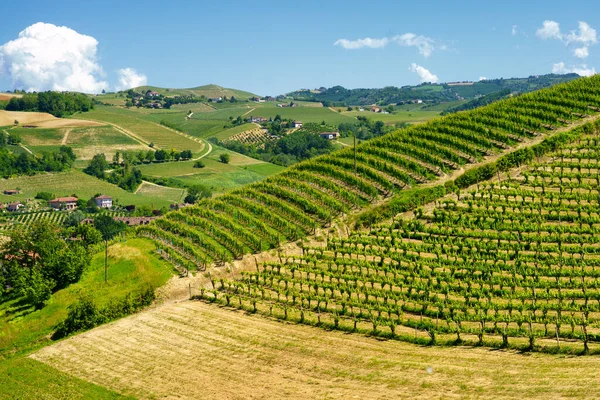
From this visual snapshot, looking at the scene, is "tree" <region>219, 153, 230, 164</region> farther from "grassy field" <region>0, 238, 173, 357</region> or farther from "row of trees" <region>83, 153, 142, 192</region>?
"grassy field" <region>0, 238, 173, 357</region>

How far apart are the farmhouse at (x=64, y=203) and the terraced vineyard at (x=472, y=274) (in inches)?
4120

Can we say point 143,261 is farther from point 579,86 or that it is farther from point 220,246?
point 579,86

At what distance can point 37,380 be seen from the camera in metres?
37.6

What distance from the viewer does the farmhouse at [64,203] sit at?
469 ft

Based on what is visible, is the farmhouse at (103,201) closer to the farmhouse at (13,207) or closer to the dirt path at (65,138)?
the farmhouse at (13,207)

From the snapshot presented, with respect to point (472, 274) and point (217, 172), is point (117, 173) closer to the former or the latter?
point (217, 172)

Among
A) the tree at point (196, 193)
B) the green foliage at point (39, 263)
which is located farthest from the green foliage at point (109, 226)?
the green foliage at point (39, 263)

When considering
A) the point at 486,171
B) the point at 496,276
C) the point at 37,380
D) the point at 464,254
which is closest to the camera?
the point at 37,380

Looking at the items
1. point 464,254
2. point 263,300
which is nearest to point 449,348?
point 464,254

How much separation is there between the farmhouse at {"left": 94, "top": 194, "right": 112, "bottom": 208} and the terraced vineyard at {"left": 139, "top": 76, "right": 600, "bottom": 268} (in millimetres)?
85837

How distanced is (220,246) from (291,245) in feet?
22.3

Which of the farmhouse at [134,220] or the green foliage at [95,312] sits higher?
the green foliage at [95,312]

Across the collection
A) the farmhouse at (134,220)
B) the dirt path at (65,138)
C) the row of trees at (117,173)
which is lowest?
the farmhouse at (134,220)

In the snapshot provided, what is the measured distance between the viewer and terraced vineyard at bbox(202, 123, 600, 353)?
3678 cm
